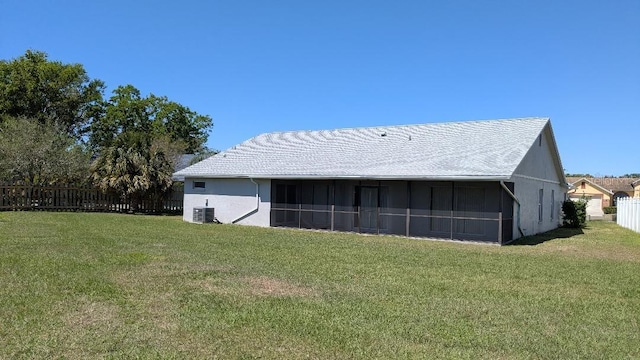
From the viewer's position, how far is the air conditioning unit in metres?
22.7

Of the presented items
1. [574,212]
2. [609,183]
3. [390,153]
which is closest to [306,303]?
[390,153]

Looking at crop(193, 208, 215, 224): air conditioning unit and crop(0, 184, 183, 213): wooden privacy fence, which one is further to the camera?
crop(0, 184, 183, 213): wooden privacy fence

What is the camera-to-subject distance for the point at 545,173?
21781 mm

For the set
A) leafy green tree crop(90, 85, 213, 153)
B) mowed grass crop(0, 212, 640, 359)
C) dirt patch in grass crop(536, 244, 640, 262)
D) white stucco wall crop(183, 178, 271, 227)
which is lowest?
dirt patch in grass crop(536, 244, 640, 262)

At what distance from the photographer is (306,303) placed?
23.1ft

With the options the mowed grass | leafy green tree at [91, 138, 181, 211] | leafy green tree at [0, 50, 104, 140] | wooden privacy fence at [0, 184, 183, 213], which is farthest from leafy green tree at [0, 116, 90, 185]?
the mowed grass

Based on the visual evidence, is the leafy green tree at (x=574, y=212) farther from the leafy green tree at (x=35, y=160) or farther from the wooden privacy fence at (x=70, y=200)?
the leafy green tree at (x=35, y=160)

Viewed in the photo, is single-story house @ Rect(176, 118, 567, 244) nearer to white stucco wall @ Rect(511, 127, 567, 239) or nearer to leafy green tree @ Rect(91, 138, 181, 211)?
white stucco wall @ Rect(511, 127, 567, 239)

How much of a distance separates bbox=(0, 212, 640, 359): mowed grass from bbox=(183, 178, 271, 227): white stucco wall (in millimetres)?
8446

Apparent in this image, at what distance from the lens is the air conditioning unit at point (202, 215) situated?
2272cm

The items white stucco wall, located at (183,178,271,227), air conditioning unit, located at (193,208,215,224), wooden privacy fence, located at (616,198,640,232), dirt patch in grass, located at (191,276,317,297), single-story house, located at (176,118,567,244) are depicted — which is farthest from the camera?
wooden privacy fence, located at (616,198,640,232)

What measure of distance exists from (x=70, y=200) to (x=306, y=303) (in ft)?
81.1

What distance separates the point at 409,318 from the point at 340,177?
42.0 ft

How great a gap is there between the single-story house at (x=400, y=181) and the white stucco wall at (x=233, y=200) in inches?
1.8
